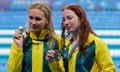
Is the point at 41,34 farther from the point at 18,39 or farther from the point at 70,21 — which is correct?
the point at 70,21

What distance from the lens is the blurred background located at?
8102 mm

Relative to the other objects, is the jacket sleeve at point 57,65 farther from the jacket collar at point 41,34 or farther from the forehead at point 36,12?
the forehead at point 36,12

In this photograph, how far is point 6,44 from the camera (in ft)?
25.9

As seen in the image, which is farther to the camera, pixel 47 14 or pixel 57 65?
pixel 47 14

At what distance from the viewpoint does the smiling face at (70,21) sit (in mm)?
2359

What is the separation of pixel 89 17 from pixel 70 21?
6217 mm

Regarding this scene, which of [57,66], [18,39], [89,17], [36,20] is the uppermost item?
[36,20]

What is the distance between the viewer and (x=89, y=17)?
8539 mm

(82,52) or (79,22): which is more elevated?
(79,22)

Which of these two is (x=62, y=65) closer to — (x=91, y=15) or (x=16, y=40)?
(x=16, y=40)

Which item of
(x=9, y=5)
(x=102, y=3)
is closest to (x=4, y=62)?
(x=9, y=5)

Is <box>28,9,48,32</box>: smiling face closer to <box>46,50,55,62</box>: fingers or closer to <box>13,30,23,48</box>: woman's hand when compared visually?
<box>13,30,23,48</box>: woman's hand

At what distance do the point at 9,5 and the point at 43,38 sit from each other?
639 centimetres

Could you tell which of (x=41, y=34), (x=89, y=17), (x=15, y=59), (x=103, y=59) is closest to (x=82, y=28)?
(x=103, y=59)
